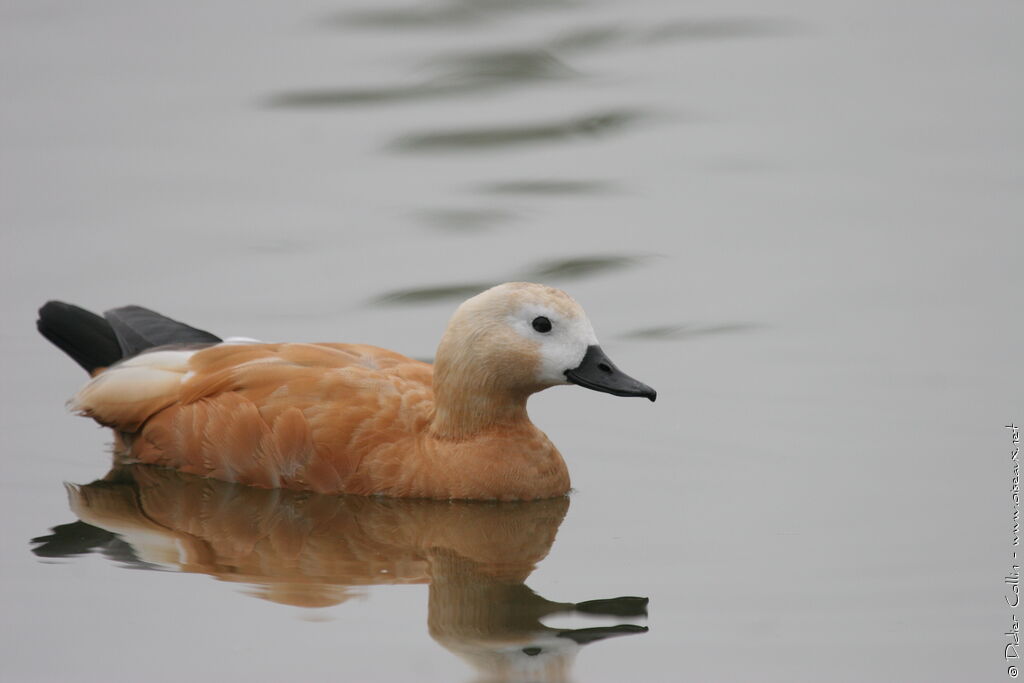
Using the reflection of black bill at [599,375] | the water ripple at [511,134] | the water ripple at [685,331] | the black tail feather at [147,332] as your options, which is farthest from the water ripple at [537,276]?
the reflection of black bill at [599,375]

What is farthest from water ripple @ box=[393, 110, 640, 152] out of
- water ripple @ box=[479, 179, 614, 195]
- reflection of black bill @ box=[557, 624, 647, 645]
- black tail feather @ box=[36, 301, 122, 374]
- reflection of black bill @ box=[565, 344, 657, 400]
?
reflection of black bill @ box=[557, 624, 647, 645]

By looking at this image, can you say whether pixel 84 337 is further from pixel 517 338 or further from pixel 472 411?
pixel 517 338

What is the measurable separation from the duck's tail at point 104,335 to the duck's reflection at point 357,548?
83cm

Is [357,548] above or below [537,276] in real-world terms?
below

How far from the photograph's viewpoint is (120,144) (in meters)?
16.0

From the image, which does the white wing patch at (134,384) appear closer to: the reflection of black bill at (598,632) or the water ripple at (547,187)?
the reflection of black bill at (598,632)

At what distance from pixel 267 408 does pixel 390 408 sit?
26.9 inches

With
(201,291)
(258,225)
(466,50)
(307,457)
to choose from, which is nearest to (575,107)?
(466,50)

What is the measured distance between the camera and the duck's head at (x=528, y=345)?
997 cm

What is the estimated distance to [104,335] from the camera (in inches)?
444

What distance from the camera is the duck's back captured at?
Result: 10211 millimetres

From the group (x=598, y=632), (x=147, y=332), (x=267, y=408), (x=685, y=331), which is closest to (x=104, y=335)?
(x=147, y=332)

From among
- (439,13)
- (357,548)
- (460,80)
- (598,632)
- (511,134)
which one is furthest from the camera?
(439,13)

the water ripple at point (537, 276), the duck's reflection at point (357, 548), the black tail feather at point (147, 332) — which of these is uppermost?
the water ripple at point (537, 276)
